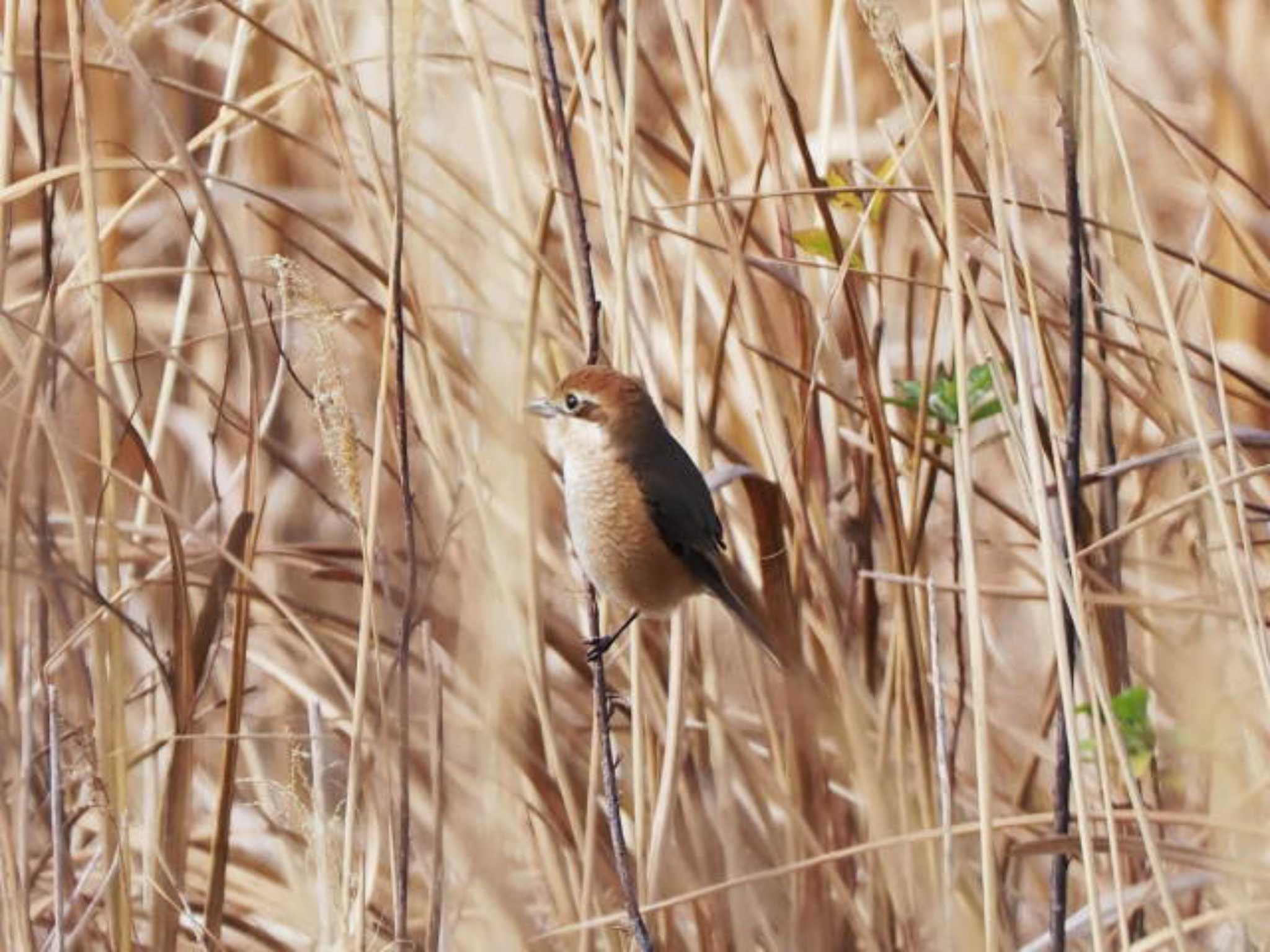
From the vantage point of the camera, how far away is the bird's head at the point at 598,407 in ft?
5.87

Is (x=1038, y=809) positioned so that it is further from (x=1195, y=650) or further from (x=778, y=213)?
(x=778, y=213)

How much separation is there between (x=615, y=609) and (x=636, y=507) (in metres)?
0.19

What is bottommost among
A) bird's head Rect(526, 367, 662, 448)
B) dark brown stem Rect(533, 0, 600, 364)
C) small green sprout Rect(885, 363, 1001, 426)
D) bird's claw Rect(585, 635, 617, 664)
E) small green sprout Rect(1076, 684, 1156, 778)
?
small green sprout Rect(1076, 684, 1156, 778)

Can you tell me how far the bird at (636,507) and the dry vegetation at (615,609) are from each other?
0.05 m

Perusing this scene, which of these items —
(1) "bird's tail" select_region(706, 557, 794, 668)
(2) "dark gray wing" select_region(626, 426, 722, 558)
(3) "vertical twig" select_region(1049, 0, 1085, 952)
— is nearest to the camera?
(3) "vertical twig" select_region(1049, 0, 1085, 952)

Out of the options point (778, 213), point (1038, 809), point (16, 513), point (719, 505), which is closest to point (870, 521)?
point (719, 505)

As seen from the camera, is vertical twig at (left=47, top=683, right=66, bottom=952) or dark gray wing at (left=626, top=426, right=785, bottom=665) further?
dark gray wing at (left=626, top=426, right=785, bottom=665)

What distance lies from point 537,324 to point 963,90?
24.4 inches

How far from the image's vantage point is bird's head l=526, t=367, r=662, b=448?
1790mm

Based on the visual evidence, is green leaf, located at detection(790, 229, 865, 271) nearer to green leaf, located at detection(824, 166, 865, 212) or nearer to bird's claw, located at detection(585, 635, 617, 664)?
green leaf, located at detection(824, 166, 865, 212)

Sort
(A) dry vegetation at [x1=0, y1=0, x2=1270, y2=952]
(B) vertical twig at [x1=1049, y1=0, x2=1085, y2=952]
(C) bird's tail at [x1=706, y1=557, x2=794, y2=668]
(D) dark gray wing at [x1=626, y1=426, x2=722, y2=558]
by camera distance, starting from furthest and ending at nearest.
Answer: (D) dark gray wing at [x1=626, y1=426, x2=722, y2=558], (C) bird's tail at [x1=706, y1=557, x2=794, y2=668], (A) dry vegetation at [x1=0, y1=0, x2=1270, y2=952], (B) vertical twig at [x1=1049, y1=0, x2=1085, y2=952]

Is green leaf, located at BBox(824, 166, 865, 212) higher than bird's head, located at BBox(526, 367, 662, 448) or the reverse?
higher

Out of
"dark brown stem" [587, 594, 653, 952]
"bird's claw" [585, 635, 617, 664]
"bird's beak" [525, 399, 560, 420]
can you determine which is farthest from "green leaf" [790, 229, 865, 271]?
"dark brown stem" [587, 594, 653, 952]

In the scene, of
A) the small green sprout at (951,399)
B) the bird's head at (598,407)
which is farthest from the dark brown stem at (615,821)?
the small green sprout at (951,399)
